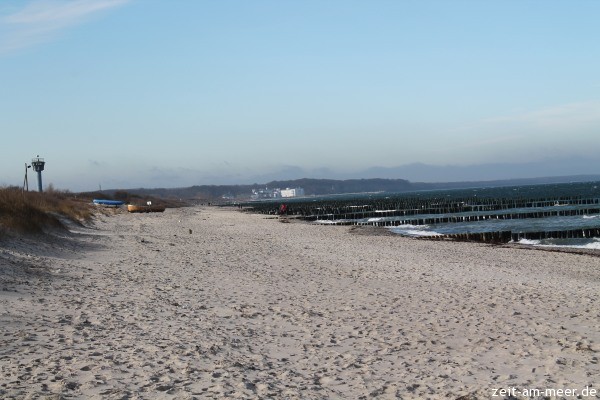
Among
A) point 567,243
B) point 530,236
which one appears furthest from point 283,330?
point 530,236

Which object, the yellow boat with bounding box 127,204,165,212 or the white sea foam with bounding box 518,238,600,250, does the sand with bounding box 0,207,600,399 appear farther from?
the yellow boat with bounding box 127,204,165,212

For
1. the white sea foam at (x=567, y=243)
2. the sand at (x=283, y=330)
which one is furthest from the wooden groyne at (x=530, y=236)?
the sand at (x=283, y=330)

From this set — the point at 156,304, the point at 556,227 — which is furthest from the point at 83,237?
the point at 556,227

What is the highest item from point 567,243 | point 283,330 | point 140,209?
point 140,209

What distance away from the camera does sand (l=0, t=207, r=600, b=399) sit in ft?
18.8

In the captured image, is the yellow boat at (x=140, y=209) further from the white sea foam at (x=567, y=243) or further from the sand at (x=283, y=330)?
the sand at (x=283, y=330)

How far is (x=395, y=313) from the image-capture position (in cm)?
936

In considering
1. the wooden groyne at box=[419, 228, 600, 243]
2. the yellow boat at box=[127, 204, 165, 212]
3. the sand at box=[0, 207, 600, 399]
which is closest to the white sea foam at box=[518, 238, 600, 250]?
the wooden groyne at box=[419, 228, 600, 243]

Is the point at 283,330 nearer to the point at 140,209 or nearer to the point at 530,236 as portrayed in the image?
the point at 530,236

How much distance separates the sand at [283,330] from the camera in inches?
226

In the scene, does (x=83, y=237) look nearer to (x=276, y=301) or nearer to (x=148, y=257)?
(x=148, y=257)

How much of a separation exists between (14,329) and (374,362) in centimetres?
437

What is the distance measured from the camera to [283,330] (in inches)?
319

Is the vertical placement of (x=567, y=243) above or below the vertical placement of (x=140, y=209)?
below
